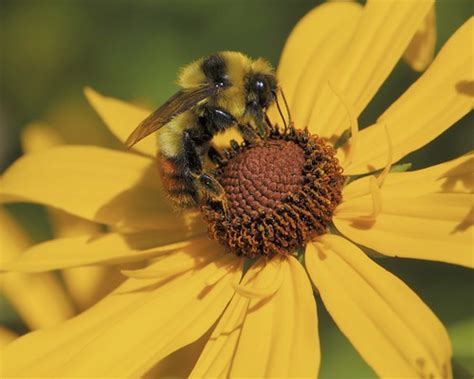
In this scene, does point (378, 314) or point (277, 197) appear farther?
point (277, 197)

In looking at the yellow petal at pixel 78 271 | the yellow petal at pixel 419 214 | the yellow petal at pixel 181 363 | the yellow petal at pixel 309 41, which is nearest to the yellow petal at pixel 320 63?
the yellow petal at pixel 309 41

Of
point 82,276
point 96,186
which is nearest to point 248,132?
point 96,186

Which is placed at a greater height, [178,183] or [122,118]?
[122,118]

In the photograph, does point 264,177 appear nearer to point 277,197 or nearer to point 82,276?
point 277,197

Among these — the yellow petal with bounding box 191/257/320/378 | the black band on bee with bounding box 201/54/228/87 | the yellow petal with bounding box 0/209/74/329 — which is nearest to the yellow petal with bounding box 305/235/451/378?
the yellow petal with bounding box 191/257/320/378

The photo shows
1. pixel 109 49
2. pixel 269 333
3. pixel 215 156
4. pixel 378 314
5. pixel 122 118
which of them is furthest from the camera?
pixel 109 49

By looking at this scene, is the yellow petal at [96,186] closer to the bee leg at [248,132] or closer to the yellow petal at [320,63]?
the bee leg at [248,132]
